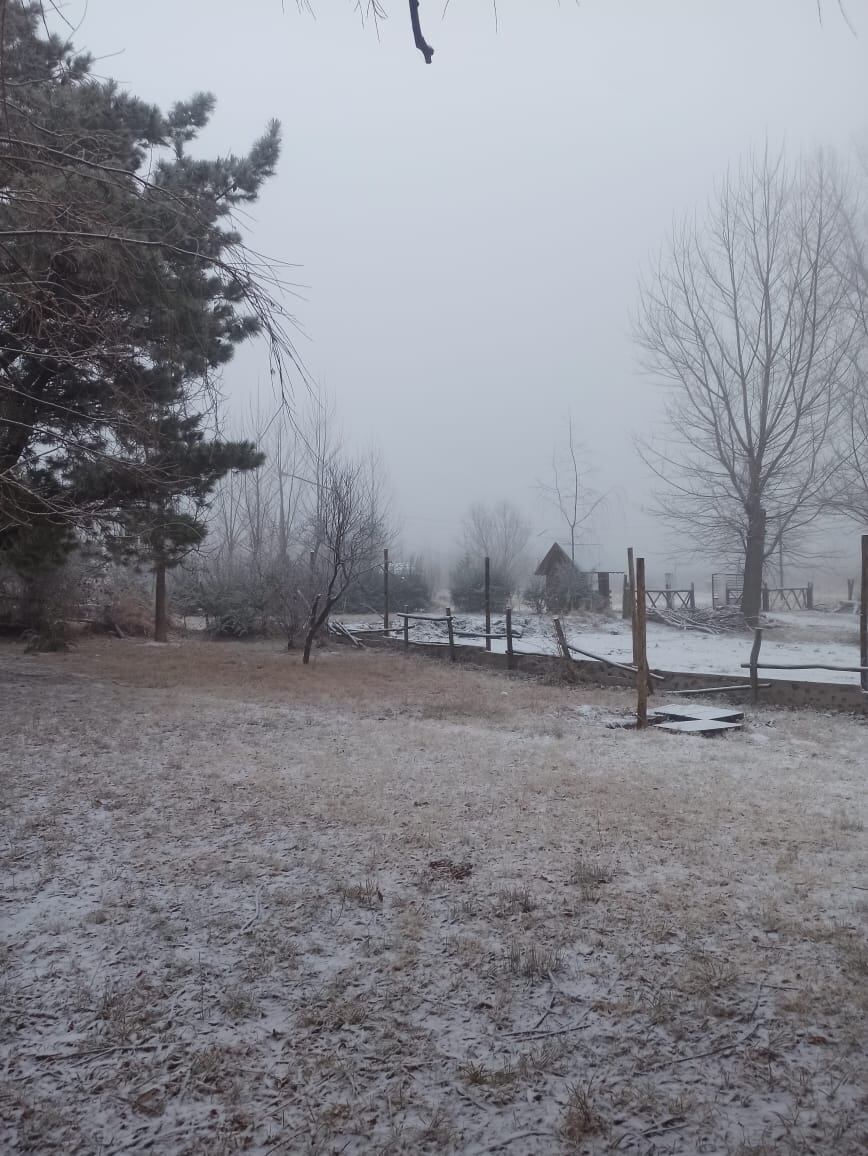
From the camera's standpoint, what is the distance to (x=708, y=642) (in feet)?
51.8

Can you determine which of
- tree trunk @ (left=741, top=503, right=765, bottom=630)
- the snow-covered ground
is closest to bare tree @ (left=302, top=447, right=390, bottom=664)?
the snow-covered ground

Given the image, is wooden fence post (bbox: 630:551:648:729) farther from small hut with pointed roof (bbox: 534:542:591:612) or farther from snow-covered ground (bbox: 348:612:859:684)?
small hut with pointed roof (bbox: 534:542:591:612)

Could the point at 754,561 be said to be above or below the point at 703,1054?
above

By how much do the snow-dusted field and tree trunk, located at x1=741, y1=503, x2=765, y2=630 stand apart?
48.7ft

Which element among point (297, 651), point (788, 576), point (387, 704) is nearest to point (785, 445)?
point (788, 576)

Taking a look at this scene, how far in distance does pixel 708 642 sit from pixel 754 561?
17.3ft

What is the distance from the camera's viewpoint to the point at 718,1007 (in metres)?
2.38

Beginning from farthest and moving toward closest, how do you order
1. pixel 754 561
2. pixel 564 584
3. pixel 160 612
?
pixel 564 584
pixel 754 561
pixel 160 612

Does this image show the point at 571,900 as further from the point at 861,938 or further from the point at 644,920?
the point at 861,938

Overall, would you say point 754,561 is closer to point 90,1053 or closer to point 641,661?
point 641,661

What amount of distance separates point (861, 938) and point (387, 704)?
6623mm

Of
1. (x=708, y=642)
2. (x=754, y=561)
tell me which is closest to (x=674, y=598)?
(x=754, y=561)

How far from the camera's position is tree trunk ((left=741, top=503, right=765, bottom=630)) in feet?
65.2

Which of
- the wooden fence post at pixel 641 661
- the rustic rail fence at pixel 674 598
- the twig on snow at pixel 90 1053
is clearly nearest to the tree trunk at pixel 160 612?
the wooden fence post at pixel 641 661
